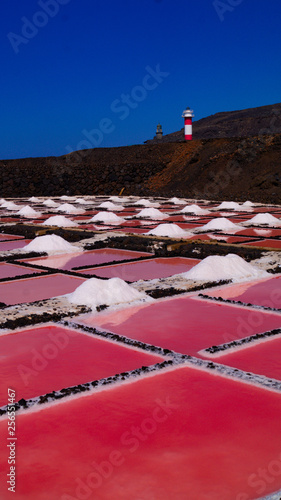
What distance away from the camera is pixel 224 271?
334 centimetres

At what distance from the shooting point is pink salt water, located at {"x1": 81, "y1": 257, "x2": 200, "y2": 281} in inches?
141

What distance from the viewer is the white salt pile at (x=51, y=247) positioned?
4.57 metres

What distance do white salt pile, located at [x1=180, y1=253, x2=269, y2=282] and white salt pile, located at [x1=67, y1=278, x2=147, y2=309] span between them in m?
0.50

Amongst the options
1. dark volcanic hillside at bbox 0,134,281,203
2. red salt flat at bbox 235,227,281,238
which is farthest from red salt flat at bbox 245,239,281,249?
dark volcanic hillside at bbox 0,134,281,203

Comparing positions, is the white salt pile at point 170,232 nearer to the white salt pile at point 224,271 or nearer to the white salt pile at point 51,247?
the white salt pile at point 51,247

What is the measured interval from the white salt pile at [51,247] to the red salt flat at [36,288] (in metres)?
0.96

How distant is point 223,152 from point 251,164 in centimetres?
127

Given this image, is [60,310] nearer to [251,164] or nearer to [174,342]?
[174,342]

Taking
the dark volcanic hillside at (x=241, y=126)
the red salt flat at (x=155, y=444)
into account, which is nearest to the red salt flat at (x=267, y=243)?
the red salt flat at (x=155, y=444)

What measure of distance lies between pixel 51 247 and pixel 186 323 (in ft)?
7.73

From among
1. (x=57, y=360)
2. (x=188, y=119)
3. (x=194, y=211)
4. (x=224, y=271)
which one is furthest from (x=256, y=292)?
(x=188, y=119)

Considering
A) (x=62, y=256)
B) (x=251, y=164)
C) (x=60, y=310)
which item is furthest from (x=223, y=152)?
(x=60, y=310)

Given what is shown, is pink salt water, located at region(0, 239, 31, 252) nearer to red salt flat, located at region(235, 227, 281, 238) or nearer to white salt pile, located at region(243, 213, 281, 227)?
red salt flat, located at region(235, 227, 281, 238)

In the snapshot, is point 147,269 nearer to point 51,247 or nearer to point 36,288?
point 36,288
